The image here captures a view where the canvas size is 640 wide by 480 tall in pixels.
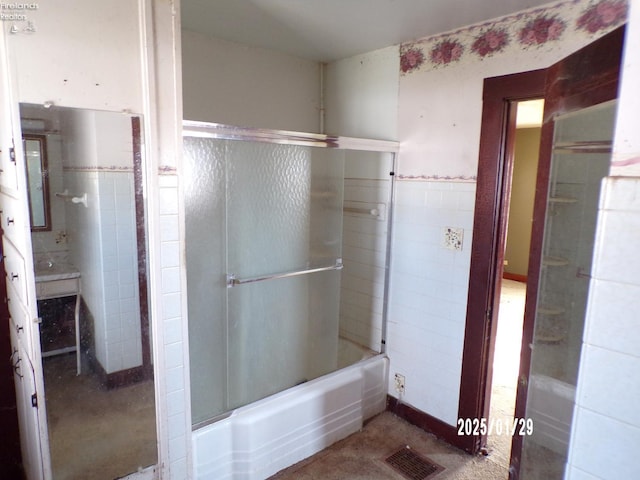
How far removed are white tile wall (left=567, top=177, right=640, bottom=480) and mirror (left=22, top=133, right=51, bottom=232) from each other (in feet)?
4.57

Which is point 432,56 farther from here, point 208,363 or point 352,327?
point 208,363

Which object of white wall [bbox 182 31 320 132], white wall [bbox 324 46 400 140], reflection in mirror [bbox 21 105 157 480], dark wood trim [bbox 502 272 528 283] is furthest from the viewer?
dark wood trim [bbox 502 272 528 283]

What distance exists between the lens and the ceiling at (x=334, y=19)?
167cm

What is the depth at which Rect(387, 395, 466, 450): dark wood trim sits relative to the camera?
6.97ft

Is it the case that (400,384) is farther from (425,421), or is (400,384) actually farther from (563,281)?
(563,281)

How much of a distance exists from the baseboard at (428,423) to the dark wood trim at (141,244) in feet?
4.82

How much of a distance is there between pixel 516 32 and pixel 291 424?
202 cm

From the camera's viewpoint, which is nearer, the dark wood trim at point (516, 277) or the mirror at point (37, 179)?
the mirror at point (37, 179)

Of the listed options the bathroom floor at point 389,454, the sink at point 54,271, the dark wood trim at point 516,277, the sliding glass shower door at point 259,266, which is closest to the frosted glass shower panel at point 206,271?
the sliding glass shower door at point 259,266

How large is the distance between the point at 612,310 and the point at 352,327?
1.99 m

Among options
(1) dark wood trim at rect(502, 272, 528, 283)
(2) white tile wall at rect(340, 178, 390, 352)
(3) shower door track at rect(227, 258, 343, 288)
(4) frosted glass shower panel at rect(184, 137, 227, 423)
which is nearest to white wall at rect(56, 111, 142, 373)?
(4) frosted glass shower panel at rect(184, 137, 227, 423)

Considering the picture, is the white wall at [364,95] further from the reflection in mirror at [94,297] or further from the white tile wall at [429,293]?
the reflection in mirror at [94,297]

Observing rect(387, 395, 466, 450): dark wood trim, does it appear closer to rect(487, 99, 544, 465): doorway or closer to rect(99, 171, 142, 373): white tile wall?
rect(487, 99, 544, 465): doorway

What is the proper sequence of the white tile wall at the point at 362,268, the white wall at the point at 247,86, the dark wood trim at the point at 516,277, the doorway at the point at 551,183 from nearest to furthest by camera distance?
1. the doorway at the point at 551,183
2. the white wall at the point at 247,86
3. the white tile wall at the point at 362,268
4. the dark wood trim at the point at 516,277
